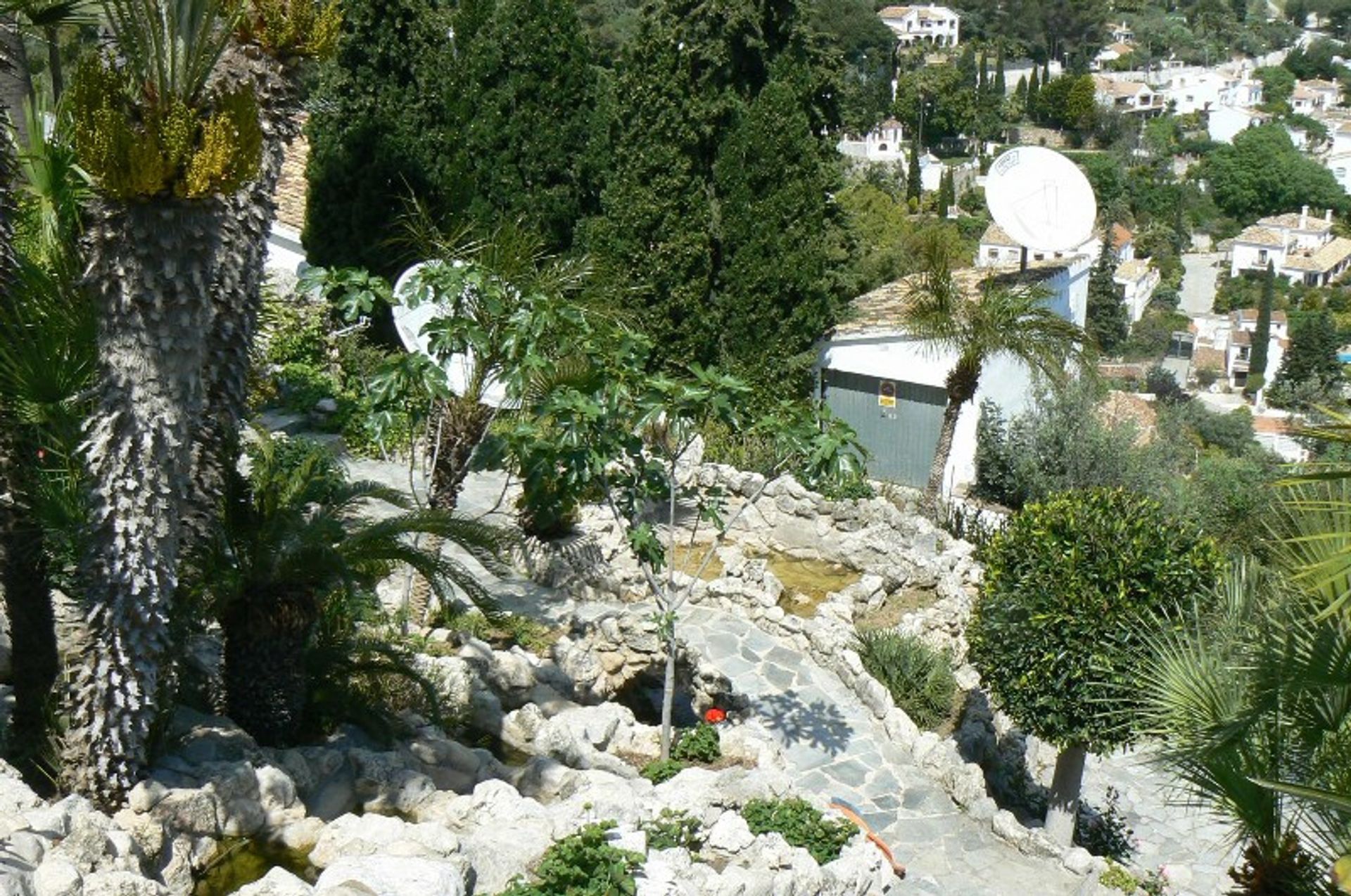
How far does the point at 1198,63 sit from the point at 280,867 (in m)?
162

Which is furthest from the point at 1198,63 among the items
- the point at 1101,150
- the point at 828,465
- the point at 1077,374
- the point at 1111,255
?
the point at 828,465

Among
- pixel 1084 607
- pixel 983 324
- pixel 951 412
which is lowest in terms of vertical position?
pixel 951 412

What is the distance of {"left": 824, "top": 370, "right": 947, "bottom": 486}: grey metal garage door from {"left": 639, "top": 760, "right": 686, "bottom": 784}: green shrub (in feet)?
37.4

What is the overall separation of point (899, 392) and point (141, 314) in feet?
49.7

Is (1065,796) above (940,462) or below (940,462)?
below

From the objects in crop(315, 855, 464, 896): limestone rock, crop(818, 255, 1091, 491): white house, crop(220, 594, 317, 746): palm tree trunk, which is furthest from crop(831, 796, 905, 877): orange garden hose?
crop(818, 255, 1091, 491): white house

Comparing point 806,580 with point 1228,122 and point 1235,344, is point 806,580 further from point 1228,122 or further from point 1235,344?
point 1228,122

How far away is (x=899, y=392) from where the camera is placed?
21.0m

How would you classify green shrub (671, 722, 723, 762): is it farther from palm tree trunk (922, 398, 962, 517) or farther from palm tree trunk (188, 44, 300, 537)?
palm tree trunk (922, 398, 962, 517)

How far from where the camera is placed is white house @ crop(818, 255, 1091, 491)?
67.6 feet

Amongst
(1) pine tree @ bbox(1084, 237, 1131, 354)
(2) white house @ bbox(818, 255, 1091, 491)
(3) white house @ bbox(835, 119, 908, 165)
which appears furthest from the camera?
(3) white house @ bbox(835, 119, 908, 165)

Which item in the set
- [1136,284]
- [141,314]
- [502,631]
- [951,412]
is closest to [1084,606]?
[502,631]

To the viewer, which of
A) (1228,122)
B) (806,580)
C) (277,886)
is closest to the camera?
(277,886)

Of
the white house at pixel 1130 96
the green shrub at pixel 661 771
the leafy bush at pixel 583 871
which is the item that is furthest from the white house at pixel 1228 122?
the leafy bush at pixel 583 871
